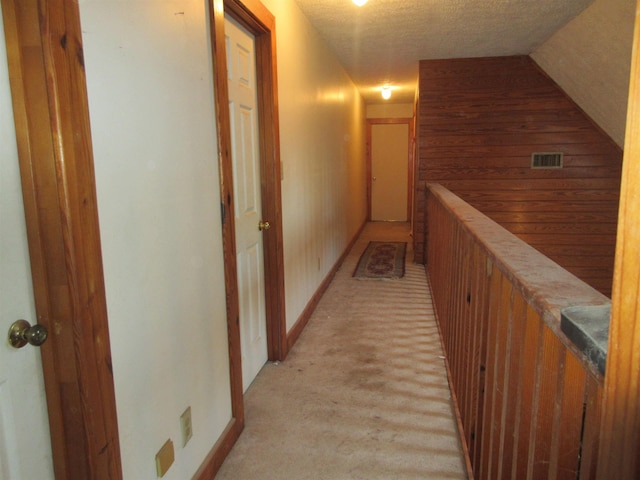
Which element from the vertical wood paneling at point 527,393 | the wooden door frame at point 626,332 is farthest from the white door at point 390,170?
the wooden door frame at point 626,332

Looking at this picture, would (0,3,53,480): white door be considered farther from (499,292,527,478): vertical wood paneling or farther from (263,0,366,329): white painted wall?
(263,0,366,329): white painted wall

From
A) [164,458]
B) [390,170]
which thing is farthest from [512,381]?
[390,170]

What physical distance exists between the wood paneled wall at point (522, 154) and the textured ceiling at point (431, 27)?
0.28 m

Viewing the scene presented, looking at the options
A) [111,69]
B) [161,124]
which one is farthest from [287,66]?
[111,69]

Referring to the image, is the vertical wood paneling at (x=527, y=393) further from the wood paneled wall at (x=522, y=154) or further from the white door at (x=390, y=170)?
the white door at (x=390, y=170)

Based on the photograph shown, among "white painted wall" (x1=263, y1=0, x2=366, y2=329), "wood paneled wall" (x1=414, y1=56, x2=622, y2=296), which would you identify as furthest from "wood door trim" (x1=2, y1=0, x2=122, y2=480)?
"wood paneled wall" (x1=414, y1=56, x2=622, y2=296)

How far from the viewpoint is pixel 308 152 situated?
3656 mm

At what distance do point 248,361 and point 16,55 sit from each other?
6.30 ft

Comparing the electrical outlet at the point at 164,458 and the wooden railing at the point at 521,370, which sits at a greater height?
the wooden railing at the point at 521,370

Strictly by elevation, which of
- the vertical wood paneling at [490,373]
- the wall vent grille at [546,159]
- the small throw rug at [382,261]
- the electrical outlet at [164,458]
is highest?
the wall vent grille at [546,159]

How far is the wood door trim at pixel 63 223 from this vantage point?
941 mm

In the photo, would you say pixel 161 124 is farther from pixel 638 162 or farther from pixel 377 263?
pixel 377 263

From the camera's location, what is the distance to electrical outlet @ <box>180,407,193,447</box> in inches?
61.7

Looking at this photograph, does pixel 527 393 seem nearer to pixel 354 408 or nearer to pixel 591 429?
pixel 591 429
